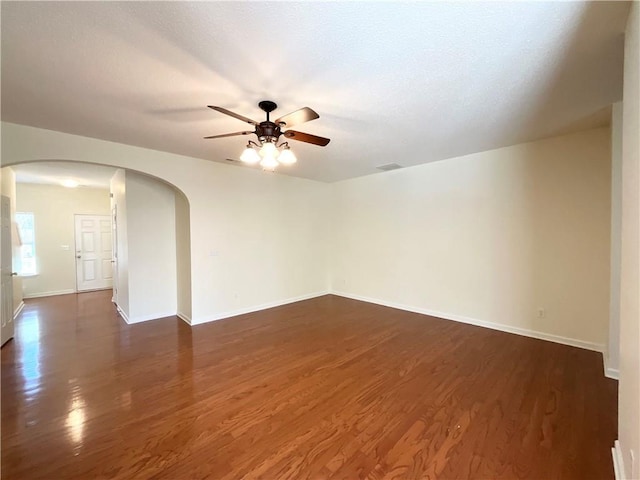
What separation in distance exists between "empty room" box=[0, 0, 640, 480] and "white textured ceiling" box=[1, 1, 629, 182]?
2 cm

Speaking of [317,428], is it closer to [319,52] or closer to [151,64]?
[319,52]

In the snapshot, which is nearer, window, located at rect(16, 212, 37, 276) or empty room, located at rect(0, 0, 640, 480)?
empty room, located at rect(0, 0, 640, 480)

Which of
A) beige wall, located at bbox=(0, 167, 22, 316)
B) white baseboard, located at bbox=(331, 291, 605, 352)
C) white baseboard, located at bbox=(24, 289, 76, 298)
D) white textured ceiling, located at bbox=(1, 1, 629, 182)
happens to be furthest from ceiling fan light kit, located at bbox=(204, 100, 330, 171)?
white baseboard, located at bbox=(24, 289, 76, 298)

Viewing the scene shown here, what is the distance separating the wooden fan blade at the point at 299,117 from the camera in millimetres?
2127

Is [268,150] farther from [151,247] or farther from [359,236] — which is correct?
[359,236]

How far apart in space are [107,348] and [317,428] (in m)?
3.13

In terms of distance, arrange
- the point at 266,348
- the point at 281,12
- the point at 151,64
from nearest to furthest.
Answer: the point at 281,12 < the point at 151,64 < the point at 266,348

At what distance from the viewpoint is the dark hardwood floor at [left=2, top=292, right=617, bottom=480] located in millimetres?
1775

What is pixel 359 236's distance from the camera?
19.6 feet

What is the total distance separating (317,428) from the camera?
6.88 ft

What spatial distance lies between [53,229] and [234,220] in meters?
5.45

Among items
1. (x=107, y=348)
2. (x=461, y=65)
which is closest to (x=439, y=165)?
(x=461, y=65)

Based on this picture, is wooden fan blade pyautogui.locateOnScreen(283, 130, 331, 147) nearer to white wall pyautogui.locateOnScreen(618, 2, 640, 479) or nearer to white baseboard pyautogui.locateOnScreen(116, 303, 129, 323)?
white wall pyautogui.locateOnScreen(618, 2, 640, 479)

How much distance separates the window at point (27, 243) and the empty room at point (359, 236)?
57.0 inches
